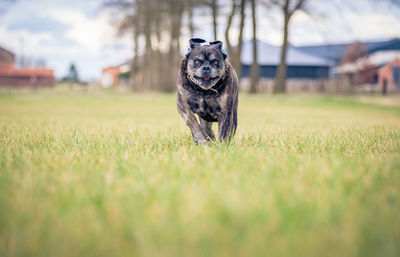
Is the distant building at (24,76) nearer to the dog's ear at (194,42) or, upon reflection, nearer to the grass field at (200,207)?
the dog's ear at (194,42)

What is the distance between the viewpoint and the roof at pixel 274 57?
2024 inches

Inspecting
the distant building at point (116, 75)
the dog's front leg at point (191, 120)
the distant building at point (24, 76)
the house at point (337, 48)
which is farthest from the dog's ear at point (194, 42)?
the distant building at point (116, 75)

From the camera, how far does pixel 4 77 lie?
6047cm

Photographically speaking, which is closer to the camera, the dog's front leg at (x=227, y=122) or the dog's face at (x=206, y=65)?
the dog's face at (x=206, y=65)

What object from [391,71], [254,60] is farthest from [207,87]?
[391,71]

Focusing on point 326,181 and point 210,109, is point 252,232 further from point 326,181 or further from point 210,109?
point 210,109

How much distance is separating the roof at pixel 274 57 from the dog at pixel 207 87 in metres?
47.0

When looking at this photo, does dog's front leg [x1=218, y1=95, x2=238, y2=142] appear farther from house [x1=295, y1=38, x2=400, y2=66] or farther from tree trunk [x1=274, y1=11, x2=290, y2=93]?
house [x1=295, y1=38, x2=400, y2=66]

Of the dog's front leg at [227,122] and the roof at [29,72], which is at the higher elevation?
the roof at [29,72]

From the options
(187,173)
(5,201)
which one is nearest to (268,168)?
(187,173)

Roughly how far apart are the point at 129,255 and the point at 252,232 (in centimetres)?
56

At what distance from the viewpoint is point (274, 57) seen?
172 feet

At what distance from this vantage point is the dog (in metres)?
3.62

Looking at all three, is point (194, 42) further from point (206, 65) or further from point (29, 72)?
point (29, 72)
